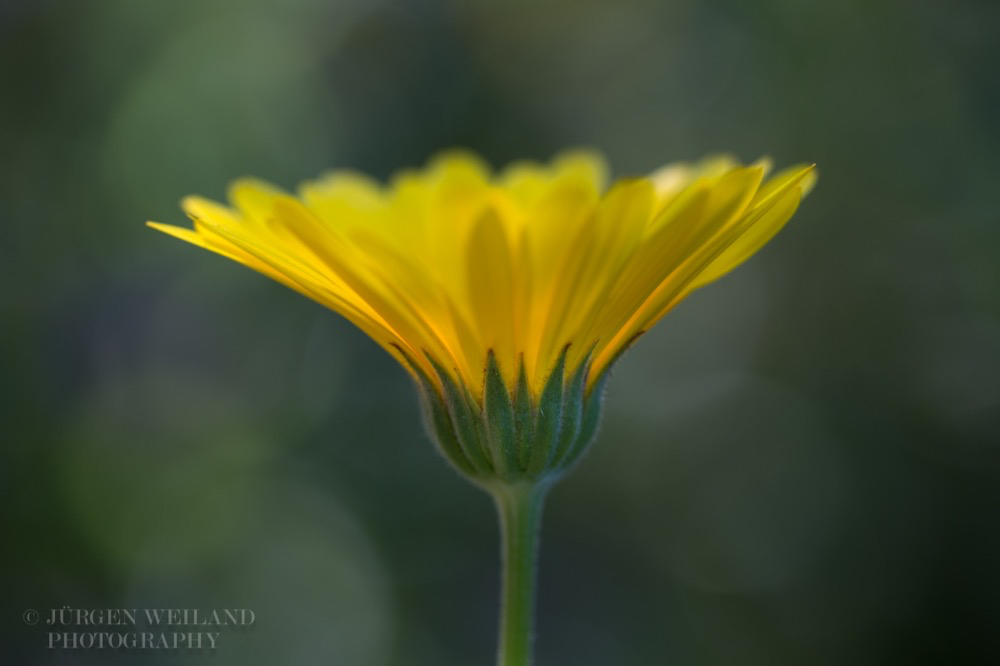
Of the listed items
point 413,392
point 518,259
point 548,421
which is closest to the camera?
point 518,259

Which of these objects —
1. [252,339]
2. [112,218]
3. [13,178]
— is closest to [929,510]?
[252,339]

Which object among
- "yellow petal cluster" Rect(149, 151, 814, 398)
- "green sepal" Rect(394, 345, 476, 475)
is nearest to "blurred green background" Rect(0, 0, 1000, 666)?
"green sepal" Rect(394, 345, 476, 475)

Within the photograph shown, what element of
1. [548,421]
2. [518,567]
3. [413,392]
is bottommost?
[518,567]

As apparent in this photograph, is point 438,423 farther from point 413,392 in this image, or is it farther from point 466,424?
point 413,392

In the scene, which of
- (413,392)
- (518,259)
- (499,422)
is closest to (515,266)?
(518,259)

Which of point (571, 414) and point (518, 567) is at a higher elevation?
point (571, 414)

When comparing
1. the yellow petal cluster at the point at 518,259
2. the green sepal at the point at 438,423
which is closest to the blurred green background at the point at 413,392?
the green sepal at the point at 438,423

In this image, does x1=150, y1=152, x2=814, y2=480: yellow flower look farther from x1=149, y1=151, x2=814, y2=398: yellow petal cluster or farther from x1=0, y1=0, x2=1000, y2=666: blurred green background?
x1=0, y1=0, x2=1000, y2=666: blurred green background
